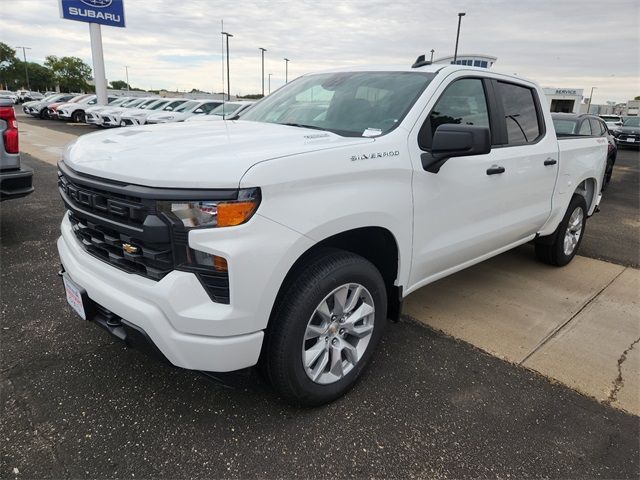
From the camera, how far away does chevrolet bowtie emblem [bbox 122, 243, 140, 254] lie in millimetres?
2139

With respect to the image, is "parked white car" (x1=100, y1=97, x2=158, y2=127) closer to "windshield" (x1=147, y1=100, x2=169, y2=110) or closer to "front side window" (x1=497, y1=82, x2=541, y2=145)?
"windshield" (x1=147, y1=100, x2=169, y2=110)

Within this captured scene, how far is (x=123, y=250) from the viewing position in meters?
2.20

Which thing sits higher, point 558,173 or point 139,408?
point 558,173

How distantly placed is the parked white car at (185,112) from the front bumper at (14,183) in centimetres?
1357

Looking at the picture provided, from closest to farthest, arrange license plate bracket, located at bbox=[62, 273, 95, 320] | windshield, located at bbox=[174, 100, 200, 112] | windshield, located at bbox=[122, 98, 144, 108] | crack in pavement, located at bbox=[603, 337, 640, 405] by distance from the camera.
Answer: license plate bracket, located at bbox=[62, 273, 95, 320] < crack in pavement, located at bbox=[603, 337, 640, 405] < windshield, located at bbox=[174, 100, 200, 112] < windshield, located at bbox=[122, 98, 144, 108]

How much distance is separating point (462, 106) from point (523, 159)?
0.80 m

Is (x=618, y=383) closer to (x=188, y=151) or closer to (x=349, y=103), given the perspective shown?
(x=349, y=103)

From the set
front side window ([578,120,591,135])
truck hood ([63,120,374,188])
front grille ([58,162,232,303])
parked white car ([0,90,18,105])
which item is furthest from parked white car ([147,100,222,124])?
front grille ([58,162,232,303])

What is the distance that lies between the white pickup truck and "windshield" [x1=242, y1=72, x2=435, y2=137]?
1 centimetres

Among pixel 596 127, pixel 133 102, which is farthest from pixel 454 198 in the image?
pixel 133 102

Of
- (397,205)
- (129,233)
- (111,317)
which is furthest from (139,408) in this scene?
(397,205)

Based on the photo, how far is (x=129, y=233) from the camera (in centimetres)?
208

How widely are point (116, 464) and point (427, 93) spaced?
263 centimetres

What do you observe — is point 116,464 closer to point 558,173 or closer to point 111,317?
point 111,317
